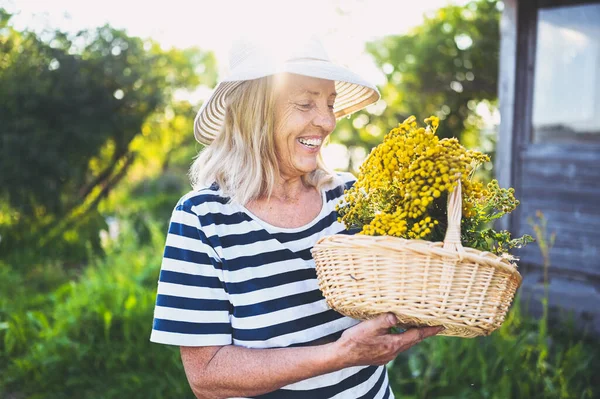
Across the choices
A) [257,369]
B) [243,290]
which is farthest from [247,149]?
[257,369]

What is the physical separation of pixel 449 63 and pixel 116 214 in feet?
14.5

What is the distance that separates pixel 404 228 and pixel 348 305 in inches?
9.3

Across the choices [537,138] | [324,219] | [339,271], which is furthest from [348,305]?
[537,138]

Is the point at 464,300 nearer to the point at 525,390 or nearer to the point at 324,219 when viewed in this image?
the point at 324,219

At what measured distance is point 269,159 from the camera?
1794 millimetres

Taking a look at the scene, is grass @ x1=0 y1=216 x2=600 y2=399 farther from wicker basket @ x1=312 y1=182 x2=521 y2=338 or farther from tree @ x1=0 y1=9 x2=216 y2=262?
wicker basket @ x1=312 y1=182 x2=521 y2=338

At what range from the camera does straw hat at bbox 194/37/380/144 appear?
1649 mm

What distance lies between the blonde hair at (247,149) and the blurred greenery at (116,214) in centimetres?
193

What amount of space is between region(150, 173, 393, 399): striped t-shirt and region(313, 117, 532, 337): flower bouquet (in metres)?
0.20

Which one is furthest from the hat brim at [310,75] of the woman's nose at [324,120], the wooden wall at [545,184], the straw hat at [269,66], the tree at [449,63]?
the tree at [449,63]

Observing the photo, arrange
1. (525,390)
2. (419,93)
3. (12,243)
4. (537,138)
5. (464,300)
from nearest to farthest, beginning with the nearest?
1. (464,300)
2. (525,390)
3. (537,138)
4. (12,243)
5. (419,93)

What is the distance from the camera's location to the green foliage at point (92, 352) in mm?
3494

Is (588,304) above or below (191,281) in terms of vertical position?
below

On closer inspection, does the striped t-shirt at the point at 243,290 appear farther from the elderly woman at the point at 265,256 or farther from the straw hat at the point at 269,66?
the straw hat at the point at 269,66
